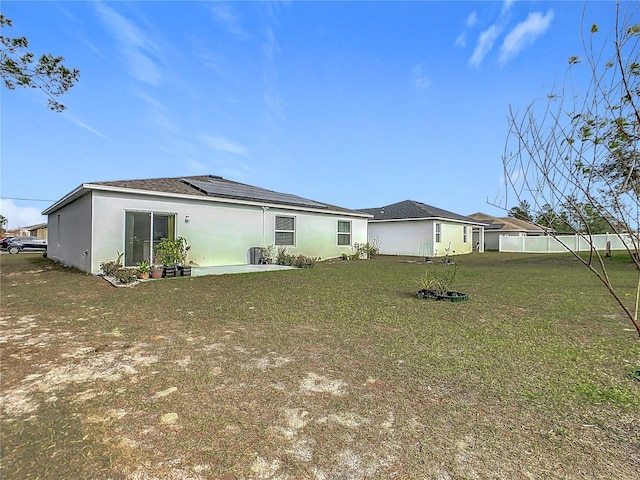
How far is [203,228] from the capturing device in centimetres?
1197

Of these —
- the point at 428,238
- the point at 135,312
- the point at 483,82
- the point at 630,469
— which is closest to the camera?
the point at 630,469

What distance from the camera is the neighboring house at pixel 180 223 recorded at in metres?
9.98

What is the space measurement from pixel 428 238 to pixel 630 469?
66.2ft

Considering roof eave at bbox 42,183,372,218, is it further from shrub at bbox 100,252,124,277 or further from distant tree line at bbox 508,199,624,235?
distant tree line at bbox 508,199,624,235

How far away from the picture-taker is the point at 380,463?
196 cm

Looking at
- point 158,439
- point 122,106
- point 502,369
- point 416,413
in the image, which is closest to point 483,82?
point 502,369

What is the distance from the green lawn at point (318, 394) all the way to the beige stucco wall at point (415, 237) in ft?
51.6

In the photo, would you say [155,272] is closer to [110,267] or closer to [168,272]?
[168,272]

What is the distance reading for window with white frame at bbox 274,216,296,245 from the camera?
571 inches

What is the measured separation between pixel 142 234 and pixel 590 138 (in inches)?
441

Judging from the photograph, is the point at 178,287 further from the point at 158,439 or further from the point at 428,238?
the point at 428,238

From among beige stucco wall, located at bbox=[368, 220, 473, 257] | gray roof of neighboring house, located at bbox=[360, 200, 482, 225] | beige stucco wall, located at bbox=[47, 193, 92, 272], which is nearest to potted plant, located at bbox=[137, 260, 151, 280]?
beige stucco wall, located at bbox=[47, 193, 92, 272]

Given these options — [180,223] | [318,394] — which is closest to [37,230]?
[180,223]

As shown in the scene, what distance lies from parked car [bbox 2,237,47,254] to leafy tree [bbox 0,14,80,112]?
23.5 m
